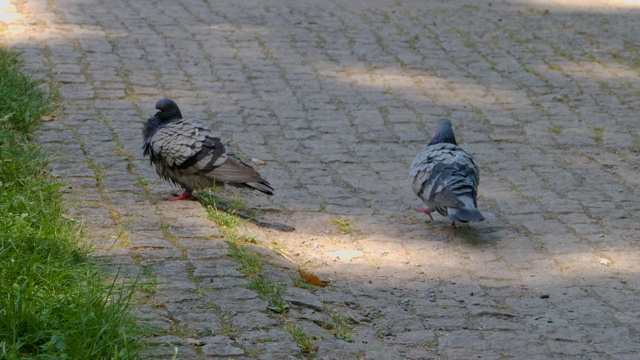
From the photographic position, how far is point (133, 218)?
5953 mm

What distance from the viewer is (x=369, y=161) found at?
7.77 metres

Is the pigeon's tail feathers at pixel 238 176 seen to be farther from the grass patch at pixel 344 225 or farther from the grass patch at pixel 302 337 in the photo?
the grass patch at pixel 302 337

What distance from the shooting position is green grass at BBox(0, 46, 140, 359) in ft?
12.8

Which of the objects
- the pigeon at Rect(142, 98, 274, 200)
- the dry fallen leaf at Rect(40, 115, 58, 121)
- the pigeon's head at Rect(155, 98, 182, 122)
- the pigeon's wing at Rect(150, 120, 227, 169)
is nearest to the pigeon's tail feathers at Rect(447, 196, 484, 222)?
the pigeon at Rect(142, 98, 274, 200)

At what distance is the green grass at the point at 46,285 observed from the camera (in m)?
3.90

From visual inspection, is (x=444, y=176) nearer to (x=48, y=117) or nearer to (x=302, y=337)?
(x=302, y=337)

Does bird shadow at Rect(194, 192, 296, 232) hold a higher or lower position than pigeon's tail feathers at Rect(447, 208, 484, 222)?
lower

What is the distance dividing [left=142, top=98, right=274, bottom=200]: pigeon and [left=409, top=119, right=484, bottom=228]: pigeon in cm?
107

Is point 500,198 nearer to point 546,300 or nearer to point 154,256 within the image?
point 546,300

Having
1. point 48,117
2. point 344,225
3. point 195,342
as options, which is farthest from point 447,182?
point 48,117

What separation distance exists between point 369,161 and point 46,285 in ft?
12.3

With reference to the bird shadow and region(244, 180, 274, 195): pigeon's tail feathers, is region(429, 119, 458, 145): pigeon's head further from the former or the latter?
region(244, 180, 274, 195): pigeon's tail feathers

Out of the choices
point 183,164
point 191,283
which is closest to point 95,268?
point 191,283

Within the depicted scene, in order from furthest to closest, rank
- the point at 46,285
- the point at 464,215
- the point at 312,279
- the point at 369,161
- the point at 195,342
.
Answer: the point at 369,161 → the point at 464,215 → the point at 312,279 → the point at 46,285 → the point at 195,342
